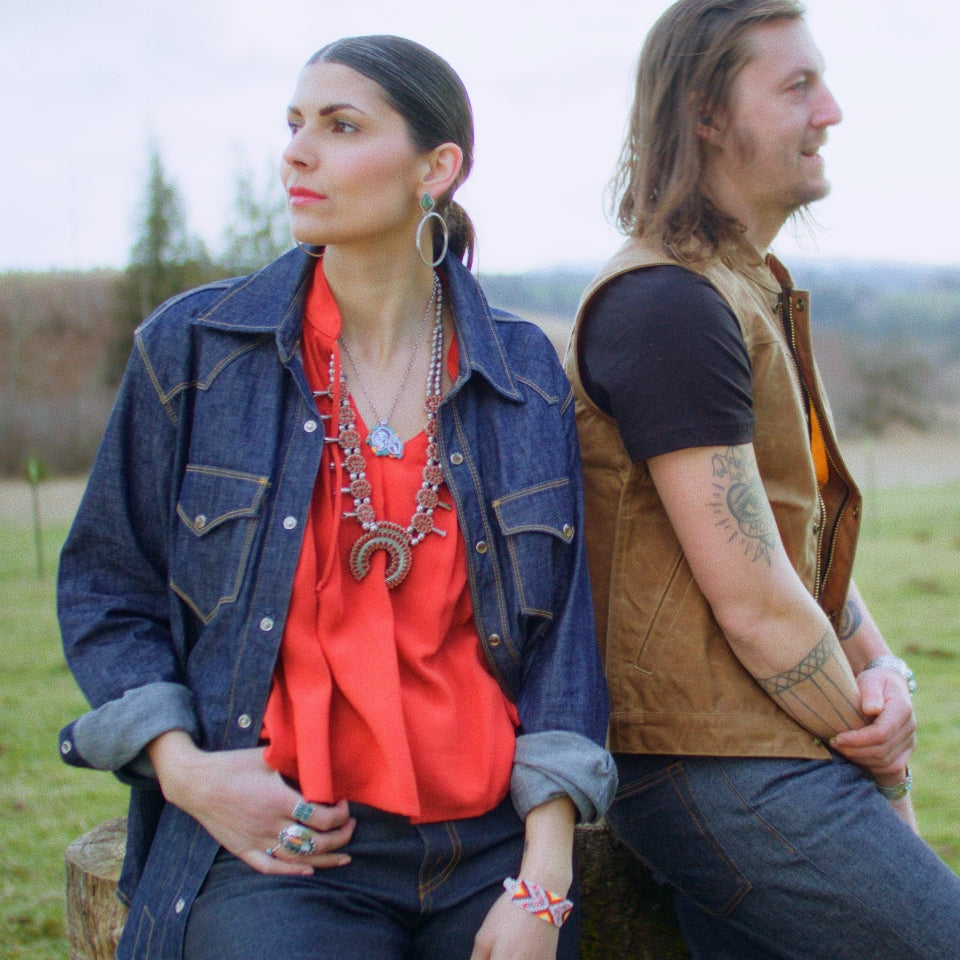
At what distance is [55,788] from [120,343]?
2551 cm

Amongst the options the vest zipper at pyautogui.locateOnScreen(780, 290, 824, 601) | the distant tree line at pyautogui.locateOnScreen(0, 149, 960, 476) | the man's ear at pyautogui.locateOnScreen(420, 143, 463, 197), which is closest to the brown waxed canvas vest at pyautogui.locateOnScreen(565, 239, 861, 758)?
the vest zipper at pyautogui.locateOnScreen(780, 290, 824, 601)

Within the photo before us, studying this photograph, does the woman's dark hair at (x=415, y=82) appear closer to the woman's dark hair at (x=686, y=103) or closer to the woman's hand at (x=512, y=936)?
the woman's dark hair at (x=686, y=103)

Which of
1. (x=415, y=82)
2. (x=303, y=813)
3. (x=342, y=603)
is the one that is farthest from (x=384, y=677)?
(x=415, y=82)

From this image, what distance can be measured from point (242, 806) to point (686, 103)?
1.66 m

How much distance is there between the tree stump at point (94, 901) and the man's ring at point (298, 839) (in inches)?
24.6

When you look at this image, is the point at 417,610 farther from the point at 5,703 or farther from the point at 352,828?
the point at 5,703

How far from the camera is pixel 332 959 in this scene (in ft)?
5.50

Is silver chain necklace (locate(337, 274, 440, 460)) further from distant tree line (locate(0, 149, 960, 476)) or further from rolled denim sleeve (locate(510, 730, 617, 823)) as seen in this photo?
distant tree line (locate(0, 149, 960, 476))

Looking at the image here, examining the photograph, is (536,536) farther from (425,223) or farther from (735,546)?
(425,223)

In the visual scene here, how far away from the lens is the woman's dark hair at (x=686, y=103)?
223 cm

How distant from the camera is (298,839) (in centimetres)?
175

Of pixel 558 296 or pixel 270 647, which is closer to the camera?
pixel 270 647

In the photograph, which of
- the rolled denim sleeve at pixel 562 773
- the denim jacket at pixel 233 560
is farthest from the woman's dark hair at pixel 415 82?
the rolled denim sleeve at pixel 562 773

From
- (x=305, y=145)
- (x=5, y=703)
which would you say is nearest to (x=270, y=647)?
(x=305, y=145)
